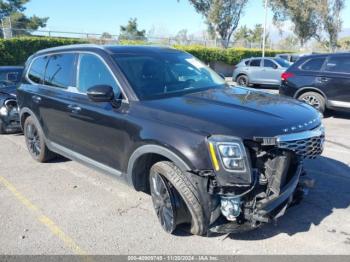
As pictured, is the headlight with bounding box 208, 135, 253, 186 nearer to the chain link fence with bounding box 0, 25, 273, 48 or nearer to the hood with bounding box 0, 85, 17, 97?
the hood with bounding box 0, 85, 17, 97

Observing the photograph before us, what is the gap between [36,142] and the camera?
623cm

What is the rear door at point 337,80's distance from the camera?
9.15m

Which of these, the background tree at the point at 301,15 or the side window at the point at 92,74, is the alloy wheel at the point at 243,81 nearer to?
the side window at the point at 92,74

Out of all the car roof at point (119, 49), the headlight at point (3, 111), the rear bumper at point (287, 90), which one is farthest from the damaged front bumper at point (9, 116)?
the rear bumper at point (287, 90)

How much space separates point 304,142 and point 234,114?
0.69 metres

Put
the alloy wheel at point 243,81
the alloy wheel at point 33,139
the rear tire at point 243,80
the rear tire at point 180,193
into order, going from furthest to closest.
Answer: the alloy wheel at point 243,81
the rear tire at point 243,80
the alloy wheel at point 33,139
the rear tire at point 180,193

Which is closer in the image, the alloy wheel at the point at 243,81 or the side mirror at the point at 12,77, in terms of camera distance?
the side mirror at the point at 12,77

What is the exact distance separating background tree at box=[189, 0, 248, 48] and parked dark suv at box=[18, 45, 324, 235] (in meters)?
35.9

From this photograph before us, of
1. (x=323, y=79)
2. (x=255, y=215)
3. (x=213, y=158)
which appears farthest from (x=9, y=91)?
(x=323, y=79)

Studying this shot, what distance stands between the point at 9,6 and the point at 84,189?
51.3 metres

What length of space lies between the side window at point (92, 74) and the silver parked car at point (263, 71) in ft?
46.5

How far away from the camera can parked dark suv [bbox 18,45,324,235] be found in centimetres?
326

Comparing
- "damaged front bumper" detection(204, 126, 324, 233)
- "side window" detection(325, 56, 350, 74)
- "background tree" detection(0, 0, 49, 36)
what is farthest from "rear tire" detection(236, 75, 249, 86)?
"background tree" detection(0, 0, 49, 36)

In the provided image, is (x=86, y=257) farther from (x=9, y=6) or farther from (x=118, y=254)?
(x=9, y=6)
